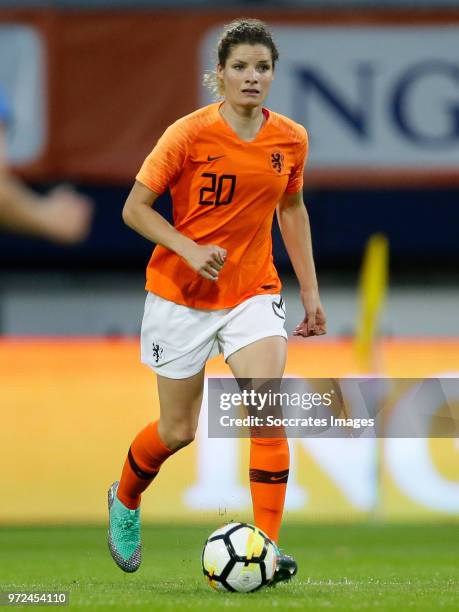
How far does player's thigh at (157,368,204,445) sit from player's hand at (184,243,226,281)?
2.09 ft

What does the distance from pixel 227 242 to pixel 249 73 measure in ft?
2.37

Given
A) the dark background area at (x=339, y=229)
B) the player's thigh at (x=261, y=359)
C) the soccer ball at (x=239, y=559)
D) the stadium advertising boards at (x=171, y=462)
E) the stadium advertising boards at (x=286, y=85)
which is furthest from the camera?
the dark background area at (x=339, y=229)

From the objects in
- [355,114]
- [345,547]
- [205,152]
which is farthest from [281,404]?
[355,114]

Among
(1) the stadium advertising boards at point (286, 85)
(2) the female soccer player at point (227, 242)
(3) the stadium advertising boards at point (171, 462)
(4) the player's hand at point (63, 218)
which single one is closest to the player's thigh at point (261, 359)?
(2) the female soccer player at point (227, 242)

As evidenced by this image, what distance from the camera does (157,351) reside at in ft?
22.8

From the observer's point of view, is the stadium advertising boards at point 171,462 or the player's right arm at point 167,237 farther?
the stadium advertising boards at point 171,462

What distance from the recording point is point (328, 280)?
17.5 metres

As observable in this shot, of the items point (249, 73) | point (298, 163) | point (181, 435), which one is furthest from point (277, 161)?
point (181, 435)

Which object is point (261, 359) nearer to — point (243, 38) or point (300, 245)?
point (300, 245)

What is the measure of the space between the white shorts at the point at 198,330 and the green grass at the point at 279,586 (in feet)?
3.22

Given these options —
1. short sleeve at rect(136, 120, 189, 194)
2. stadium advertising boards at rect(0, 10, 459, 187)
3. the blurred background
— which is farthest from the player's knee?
stadium advertising boards at rect(0, 10, 459, 187)

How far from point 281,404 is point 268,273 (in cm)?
59

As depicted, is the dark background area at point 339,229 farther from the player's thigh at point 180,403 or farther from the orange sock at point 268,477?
the orange sock at point 268,477

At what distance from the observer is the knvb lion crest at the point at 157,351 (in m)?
6.94
